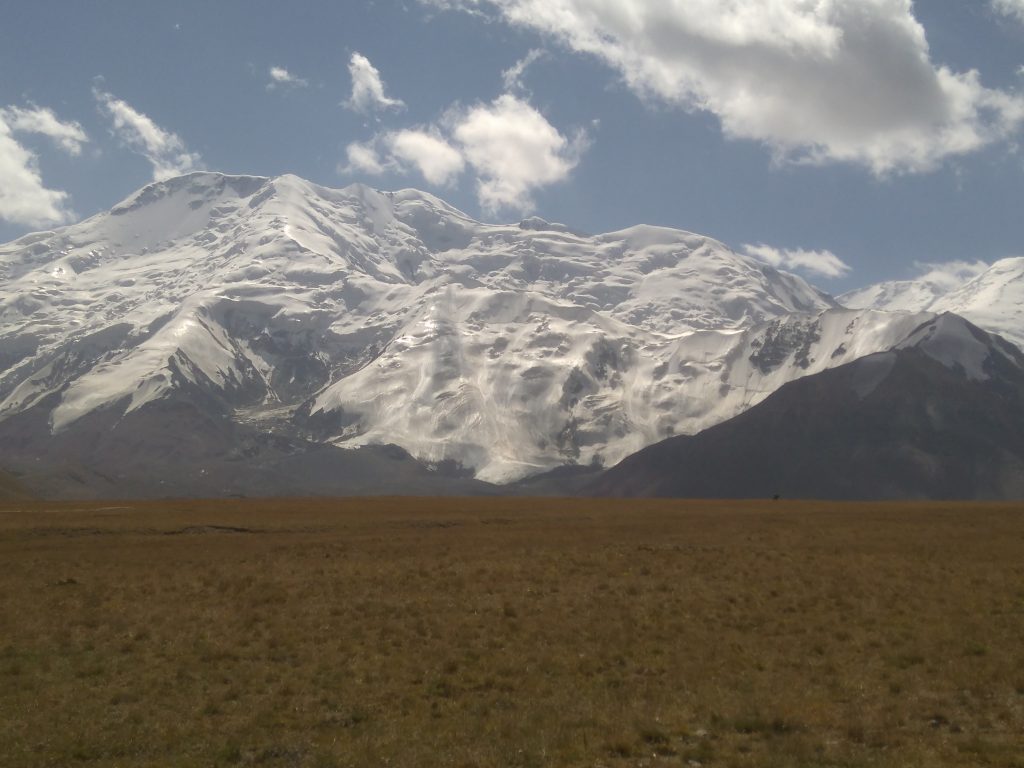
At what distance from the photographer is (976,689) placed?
2142 centimetres

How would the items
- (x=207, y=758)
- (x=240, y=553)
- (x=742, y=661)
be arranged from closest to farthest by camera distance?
(x=207, y=758)
(x=742, y=661)
(x=240, y=553)

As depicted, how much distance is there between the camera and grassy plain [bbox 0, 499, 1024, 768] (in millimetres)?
18422

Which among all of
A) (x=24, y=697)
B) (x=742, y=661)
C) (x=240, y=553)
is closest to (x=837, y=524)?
(x=240, y=553)

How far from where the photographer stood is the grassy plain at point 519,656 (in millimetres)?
18422

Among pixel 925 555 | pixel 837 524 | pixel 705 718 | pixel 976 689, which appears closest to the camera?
pixel 705 718

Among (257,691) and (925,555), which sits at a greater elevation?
(925,555)

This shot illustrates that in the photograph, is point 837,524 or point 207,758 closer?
point 207,758

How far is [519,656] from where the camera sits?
25.6 meters

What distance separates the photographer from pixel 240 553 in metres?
49.5

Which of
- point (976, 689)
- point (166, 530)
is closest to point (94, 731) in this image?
point (976, 689)

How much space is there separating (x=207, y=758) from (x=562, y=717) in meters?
6.98

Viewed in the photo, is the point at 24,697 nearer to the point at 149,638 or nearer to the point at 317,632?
the point at 149,638

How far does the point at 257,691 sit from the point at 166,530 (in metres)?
45.1

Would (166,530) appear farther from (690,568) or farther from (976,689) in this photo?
(976,689)
